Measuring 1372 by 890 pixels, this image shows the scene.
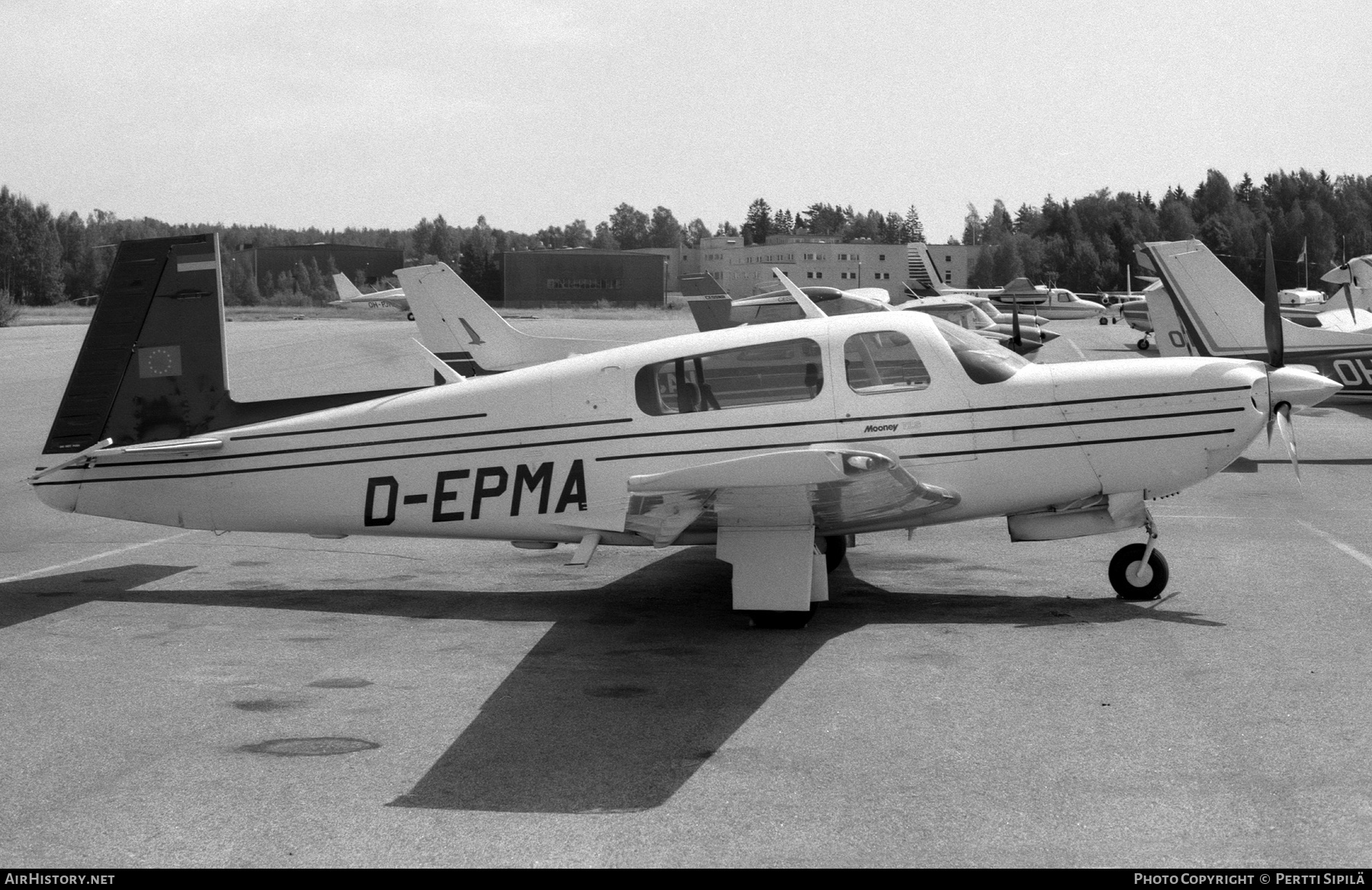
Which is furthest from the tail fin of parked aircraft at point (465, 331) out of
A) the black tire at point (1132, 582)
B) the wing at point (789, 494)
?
the black tire at point (1132, 582)

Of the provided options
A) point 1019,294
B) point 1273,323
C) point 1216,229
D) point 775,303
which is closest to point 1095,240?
point 1216,229

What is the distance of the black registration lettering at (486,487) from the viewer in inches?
343

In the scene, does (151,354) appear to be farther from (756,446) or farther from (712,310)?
(712,310)

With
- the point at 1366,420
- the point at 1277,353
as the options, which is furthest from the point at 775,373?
the point at 1366,420

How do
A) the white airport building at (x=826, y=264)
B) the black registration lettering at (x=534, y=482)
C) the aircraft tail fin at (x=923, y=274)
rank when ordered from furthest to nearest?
the white airport building at (x=826, y=264) → the aircraft tail fin at (x=923, y=274) → the black registration lettering at (x=534, y=482)

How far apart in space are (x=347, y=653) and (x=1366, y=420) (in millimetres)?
20866

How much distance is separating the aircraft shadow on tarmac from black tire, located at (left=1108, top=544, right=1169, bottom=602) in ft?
0.63

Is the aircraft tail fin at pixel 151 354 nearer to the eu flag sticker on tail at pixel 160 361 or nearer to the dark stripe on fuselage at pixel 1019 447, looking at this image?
the eu flag sticker on tail at pixel 160 361

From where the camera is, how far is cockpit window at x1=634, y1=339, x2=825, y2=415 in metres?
A: 8.32

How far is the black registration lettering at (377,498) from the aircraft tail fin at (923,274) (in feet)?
154

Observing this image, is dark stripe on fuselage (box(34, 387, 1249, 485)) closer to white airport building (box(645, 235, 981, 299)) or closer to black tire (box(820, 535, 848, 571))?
black tire (box(820, 535, 848, 571))

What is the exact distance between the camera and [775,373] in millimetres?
8344

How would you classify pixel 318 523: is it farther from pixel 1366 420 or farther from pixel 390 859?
pixel 1366 420

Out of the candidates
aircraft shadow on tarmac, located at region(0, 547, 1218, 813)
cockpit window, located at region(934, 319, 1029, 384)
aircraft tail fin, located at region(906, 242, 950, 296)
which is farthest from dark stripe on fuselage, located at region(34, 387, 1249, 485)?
aircraft tail fin, located at region(906, 242, 950, 296)
